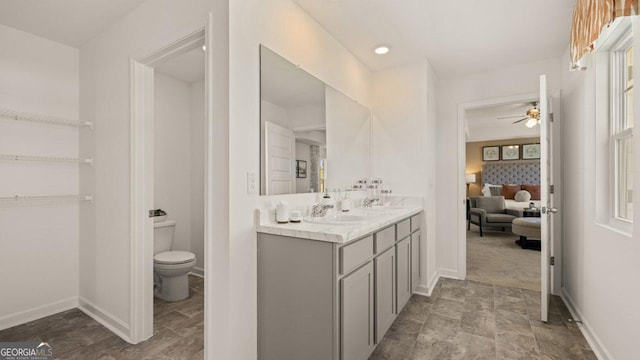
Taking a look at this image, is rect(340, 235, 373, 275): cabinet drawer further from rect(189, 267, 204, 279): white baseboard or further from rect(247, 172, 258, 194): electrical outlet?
rect(189, 267, 204, 279): white baseboard

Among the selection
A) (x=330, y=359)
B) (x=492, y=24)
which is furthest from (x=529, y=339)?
(x=492, y=24)

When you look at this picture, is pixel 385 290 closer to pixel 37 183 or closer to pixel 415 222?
pixel 415 222

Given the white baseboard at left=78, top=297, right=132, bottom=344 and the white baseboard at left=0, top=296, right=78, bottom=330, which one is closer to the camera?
the white baseboard at left=78, top=297, right=132, bottom=344

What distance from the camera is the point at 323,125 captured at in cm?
246

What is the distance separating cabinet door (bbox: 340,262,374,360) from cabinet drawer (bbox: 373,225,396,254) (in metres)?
0.16

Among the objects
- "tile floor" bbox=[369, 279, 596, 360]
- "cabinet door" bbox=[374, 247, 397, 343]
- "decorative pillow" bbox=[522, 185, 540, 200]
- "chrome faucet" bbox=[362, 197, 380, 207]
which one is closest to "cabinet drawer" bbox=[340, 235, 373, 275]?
"cabinet door" bbox=[374, 247, 397, 343]

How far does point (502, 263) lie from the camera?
4102 mm

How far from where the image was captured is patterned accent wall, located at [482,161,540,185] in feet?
25.0

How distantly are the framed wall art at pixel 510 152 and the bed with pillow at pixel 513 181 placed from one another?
0.14 meters

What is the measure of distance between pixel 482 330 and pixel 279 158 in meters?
2.04

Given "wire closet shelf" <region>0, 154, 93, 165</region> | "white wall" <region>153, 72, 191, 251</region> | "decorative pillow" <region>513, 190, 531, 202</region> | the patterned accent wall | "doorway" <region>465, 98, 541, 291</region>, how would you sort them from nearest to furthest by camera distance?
"wire closet shelf" <region>0, 154, 93, 165</region> < "white wall" <region>153, 72, 191, 251</region> < "doorway" <region>465, 98, 541, 291</region> < "decorative pillow" <region>513, 190, 531, 202</region> < the patterned accent wall

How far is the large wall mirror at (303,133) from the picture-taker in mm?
1844

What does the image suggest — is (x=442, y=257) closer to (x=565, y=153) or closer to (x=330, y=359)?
(x=565, y=153)

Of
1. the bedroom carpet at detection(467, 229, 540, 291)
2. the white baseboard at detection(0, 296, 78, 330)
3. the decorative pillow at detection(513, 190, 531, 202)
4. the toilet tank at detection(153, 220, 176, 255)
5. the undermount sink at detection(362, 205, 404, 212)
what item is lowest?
the bedroom carpet at detection(467, 229, 540, 291)
